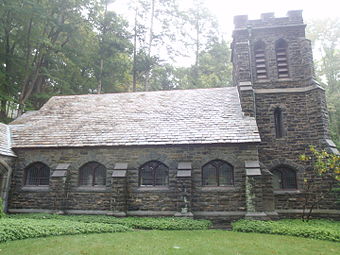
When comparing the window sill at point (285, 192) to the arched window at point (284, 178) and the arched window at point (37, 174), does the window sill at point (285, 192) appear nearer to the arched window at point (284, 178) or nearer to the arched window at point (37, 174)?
the arched window at point (284, 178)

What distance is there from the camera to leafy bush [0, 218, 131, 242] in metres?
8.65

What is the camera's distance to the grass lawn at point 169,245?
768 centimetres

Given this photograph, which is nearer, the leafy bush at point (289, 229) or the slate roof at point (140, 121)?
the leafy bush at point (289, 229)

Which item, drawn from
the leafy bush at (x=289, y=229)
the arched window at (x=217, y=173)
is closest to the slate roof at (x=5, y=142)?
the arched window at (x=217, y=173)

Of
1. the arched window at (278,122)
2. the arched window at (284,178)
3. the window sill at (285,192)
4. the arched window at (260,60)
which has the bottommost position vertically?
the window sill at (285,192)

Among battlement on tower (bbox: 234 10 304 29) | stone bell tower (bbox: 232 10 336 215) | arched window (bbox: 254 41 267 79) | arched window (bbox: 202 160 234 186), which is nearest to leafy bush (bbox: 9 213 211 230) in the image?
arched window (bbox: 202 160 234 186)

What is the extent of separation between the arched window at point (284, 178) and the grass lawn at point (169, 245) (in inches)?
207

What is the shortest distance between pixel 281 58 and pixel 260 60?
4.09 feet

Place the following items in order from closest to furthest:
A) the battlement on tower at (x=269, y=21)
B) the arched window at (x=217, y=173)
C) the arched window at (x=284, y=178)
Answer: the arched window at (x=217, y=173)
the arched window at (x=284, y=178)
the battlement on tower at (x=269, y=21)

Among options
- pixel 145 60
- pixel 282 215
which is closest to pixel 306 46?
Result: pixel 282 215

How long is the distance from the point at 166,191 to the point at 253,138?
4795 mm

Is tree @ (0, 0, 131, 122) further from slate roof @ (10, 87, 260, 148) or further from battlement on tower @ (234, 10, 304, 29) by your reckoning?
battlement on tower @ (234, 10, 304, 29)

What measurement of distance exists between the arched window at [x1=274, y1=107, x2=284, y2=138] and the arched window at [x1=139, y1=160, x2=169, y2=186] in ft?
21.9

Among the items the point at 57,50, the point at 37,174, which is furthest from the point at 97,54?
the point at 37,174
